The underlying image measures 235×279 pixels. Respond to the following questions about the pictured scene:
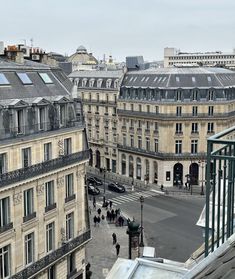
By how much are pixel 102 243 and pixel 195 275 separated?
40.9m

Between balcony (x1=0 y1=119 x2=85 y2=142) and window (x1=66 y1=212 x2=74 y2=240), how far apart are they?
19.8 feet

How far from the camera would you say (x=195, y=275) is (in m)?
6.14

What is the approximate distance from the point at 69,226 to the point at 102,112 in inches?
1854

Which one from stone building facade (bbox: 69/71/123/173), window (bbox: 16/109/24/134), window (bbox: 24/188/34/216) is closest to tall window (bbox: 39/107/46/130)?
window (bbox: 16/109/24/134)

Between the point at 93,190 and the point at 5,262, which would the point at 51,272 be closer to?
the point at 5,262

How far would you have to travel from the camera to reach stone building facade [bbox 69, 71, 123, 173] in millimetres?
77188

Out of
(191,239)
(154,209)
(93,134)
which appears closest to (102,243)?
(191,239)

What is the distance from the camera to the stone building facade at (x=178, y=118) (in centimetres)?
6838

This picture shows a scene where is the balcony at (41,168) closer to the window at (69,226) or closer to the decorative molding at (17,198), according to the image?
the decorative molding at (17,198)

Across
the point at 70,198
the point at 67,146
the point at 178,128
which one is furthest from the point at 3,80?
the point at 178,128

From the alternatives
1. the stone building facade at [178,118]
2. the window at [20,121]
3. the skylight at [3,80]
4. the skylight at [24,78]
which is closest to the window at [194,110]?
the stone building facade at [178,118]

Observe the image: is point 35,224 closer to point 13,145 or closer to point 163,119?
point 13,145

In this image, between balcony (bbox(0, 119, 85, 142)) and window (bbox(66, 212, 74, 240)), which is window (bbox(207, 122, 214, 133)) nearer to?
balcony (bbox(0, 119, 85, 142))

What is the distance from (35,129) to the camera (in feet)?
96.5
